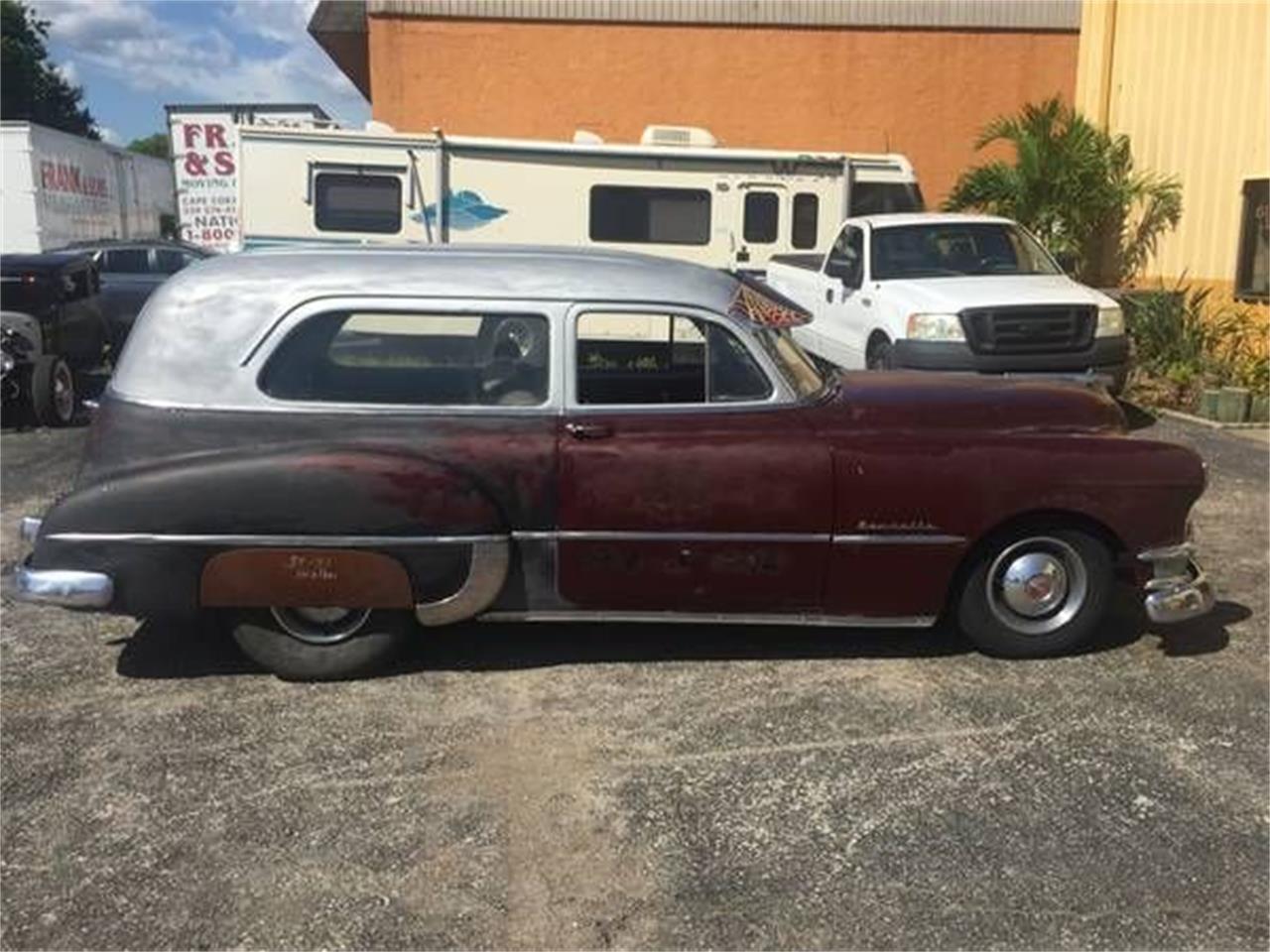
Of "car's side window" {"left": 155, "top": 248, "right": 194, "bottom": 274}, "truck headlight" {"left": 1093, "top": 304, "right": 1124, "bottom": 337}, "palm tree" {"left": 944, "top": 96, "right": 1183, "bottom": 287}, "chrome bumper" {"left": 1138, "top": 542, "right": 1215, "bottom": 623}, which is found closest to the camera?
"chrome bumper" {"left": 1138, "top": 542, "right": 1215, "bottom": 623}

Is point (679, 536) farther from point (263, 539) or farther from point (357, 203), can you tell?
point (357, 203)

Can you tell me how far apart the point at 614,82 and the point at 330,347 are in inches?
586

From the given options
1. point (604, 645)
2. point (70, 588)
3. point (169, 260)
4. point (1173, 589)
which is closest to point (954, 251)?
point (1173, 589)

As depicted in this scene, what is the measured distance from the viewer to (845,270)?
11367 millimetres

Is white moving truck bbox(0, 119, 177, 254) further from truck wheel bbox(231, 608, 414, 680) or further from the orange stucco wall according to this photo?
truck wheel bbox(231, 608, 414, 680)

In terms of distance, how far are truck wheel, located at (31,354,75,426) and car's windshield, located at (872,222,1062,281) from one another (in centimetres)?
712

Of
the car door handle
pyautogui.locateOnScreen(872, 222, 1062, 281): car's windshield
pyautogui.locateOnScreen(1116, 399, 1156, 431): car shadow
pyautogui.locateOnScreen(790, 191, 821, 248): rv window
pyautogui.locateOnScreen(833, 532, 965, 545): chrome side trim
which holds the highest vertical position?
pyautogui.locateOnScreen(790, 191, 821, 248): rv window

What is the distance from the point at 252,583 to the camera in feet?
15.1

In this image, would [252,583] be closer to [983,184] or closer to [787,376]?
[787,376]

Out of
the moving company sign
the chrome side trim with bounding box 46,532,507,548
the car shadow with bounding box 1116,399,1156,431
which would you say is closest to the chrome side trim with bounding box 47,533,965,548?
the chrome side trim with bounding box 46,532,507,548

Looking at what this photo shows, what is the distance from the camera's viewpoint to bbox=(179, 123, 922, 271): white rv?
1343 centimetres

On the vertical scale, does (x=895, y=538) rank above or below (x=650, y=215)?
below

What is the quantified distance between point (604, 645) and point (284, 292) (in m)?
1.86

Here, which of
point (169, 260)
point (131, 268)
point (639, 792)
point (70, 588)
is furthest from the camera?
point (169, 260)
